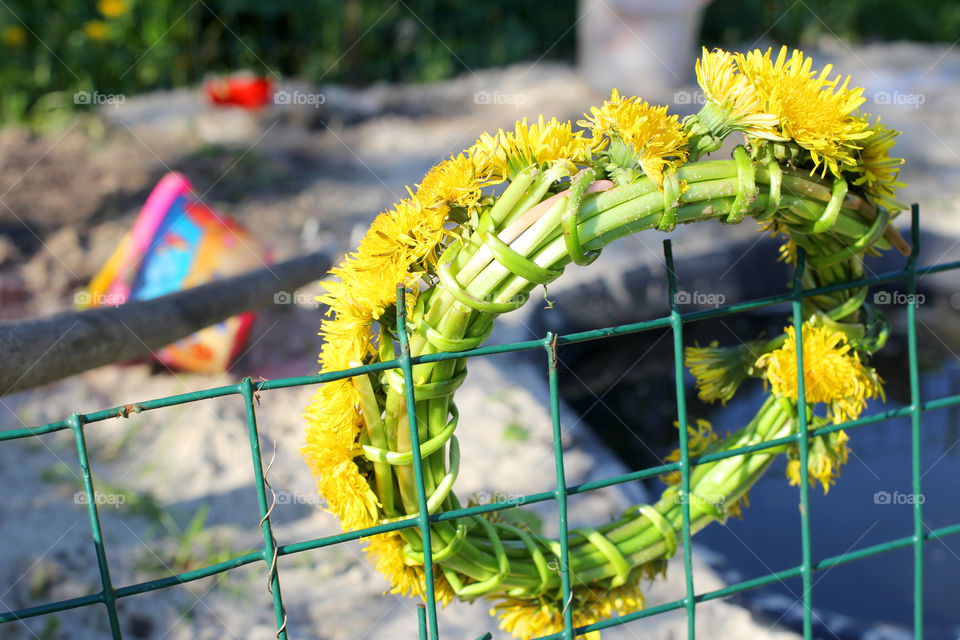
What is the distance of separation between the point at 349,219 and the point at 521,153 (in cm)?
347

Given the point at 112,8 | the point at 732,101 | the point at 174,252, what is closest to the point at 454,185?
the point at 732,101

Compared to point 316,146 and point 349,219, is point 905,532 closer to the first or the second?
point 349,219

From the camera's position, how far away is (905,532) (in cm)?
240

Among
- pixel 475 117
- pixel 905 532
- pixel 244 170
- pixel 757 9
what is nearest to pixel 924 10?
pixel 757 9

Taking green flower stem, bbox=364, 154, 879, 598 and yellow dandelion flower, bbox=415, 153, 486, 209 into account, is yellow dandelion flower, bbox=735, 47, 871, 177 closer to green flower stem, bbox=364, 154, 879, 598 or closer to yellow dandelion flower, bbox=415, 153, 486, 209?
green flower stem, bbox=364, 154, 879, 598

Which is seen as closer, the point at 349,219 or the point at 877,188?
the point at 877,188

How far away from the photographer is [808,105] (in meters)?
0.90

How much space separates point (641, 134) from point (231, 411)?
6.85 ft

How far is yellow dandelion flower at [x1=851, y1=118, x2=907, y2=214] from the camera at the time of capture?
0.97 meters

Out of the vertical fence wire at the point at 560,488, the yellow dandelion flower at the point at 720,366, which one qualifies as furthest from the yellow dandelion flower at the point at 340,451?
the yellow dandelion flower at the point at 720,366

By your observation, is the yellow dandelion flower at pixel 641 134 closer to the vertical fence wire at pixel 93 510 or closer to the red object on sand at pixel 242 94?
the vertical fence wire at pixel 93 510

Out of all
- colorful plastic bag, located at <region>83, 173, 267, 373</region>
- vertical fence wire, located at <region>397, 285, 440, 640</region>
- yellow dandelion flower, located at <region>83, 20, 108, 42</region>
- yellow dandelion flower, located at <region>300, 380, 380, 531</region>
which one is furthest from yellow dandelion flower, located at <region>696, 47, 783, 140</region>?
yellow dandelion flower, located at <region>83, 20, 108, 42</region>

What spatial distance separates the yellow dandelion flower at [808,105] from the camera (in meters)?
0.90

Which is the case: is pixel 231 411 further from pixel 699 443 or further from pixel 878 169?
pixel 878 169
